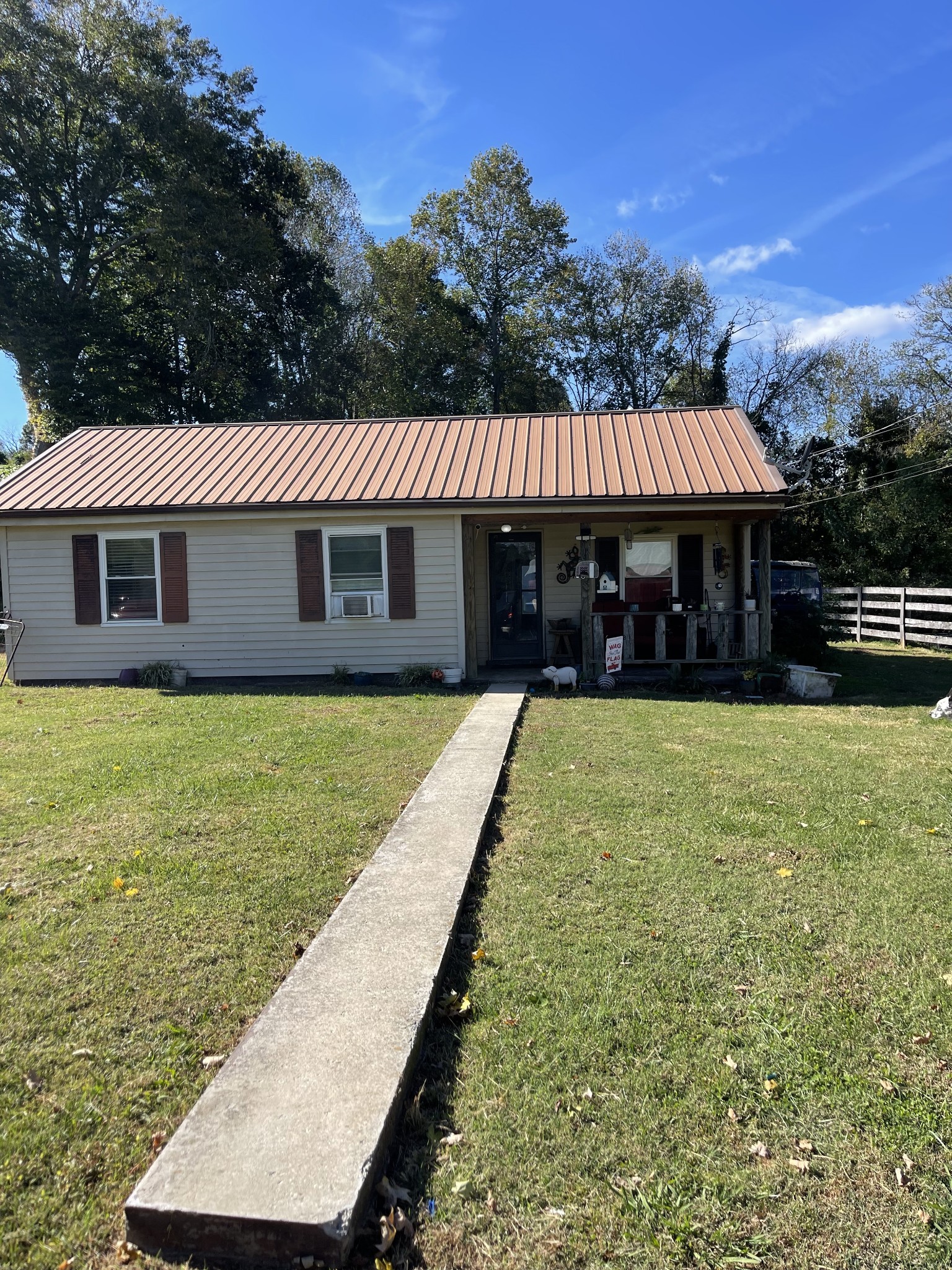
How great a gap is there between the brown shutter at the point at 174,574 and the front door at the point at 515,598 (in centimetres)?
484

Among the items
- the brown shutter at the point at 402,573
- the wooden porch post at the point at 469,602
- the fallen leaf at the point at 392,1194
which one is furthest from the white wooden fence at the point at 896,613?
the fallen leaf at the point at 392,1194

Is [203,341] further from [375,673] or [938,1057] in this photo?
[938,1057]

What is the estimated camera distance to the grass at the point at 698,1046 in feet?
6.62

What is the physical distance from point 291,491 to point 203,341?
62.6 ft

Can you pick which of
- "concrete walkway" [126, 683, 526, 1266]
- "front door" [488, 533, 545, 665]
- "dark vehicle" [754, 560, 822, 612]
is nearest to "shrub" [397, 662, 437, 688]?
"front door" [488, 533, 545, 665]

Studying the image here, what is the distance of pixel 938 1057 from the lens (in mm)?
2674

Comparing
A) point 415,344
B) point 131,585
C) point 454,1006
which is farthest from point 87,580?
point 415,344

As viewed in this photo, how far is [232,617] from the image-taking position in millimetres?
11969

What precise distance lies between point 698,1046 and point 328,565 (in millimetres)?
9869

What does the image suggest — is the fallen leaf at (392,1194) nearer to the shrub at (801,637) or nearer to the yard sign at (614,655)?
the yard sign at (614,655)

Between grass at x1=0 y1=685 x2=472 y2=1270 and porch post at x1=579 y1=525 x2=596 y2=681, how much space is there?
415 centimetres

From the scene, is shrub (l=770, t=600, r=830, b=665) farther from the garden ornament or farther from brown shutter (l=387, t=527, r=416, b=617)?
brown shutter (l=387, t=527, r=416, b=617)

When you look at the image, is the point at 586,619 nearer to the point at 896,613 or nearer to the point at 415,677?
the point at 415,677

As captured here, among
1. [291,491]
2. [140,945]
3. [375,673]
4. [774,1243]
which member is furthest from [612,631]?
[774,1243]
